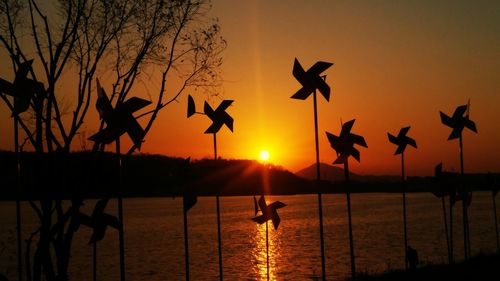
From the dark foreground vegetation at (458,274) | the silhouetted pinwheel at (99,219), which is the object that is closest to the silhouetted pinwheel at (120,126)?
the silhouetted pinwheel at (99,219)

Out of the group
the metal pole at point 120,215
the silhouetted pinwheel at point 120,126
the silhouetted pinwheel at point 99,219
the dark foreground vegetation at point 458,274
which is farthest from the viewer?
the dark foreground vegetation at point 458,274

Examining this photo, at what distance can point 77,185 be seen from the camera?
9.60 metres

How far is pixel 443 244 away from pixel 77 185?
2735cm

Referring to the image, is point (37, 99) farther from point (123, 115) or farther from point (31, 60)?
point (123, 115)

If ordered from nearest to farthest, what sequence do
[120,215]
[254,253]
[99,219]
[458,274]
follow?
[120,215]
[99,219]
[458,274]
[254,253]

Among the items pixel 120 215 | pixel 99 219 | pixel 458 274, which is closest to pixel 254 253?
pixel 458 274

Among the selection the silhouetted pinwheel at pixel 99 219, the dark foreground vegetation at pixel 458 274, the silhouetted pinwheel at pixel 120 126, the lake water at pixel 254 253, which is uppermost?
the silhouetted pinwheel at pixel 120 126

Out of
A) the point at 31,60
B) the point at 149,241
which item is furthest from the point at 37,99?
the point at 149,241

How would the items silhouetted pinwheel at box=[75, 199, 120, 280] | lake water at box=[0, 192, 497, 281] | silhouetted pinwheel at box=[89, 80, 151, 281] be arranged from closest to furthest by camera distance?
1. silhouetted pinwheel at box=[89, 80, 151, 281]
2. silhouetted pinwheel at box=[75, 199, 120, 280]
3. lake water at box=[0, 192, 497, 281]

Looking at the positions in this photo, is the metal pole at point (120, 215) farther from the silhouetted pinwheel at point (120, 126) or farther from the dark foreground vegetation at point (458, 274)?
the dark foreground vegetation at point (458, 274)

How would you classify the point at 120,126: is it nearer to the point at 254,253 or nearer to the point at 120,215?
the point at 120,215

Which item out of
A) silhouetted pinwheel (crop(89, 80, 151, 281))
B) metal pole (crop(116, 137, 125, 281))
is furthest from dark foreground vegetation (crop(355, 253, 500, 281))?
silhouetted pinwheel (crop(89, 80, 151, 281))

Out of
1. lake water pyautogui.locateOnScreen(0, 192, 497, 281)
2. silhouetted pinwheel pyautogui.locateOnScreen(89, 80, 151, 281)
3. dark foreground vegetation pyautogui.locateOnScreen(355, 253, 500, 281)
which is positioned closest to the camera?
silhouetted pinwheel pyautogui.locateOnScreen(89, 80, 151, 281)

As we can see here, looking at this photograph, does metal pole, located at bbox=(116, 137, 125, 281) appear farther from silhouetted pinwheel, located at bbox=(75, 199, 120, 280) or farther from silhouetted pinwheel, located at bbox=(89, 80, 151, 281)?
silhouetted pinwheel, located at bbox=(75, 199, 120, 280)
